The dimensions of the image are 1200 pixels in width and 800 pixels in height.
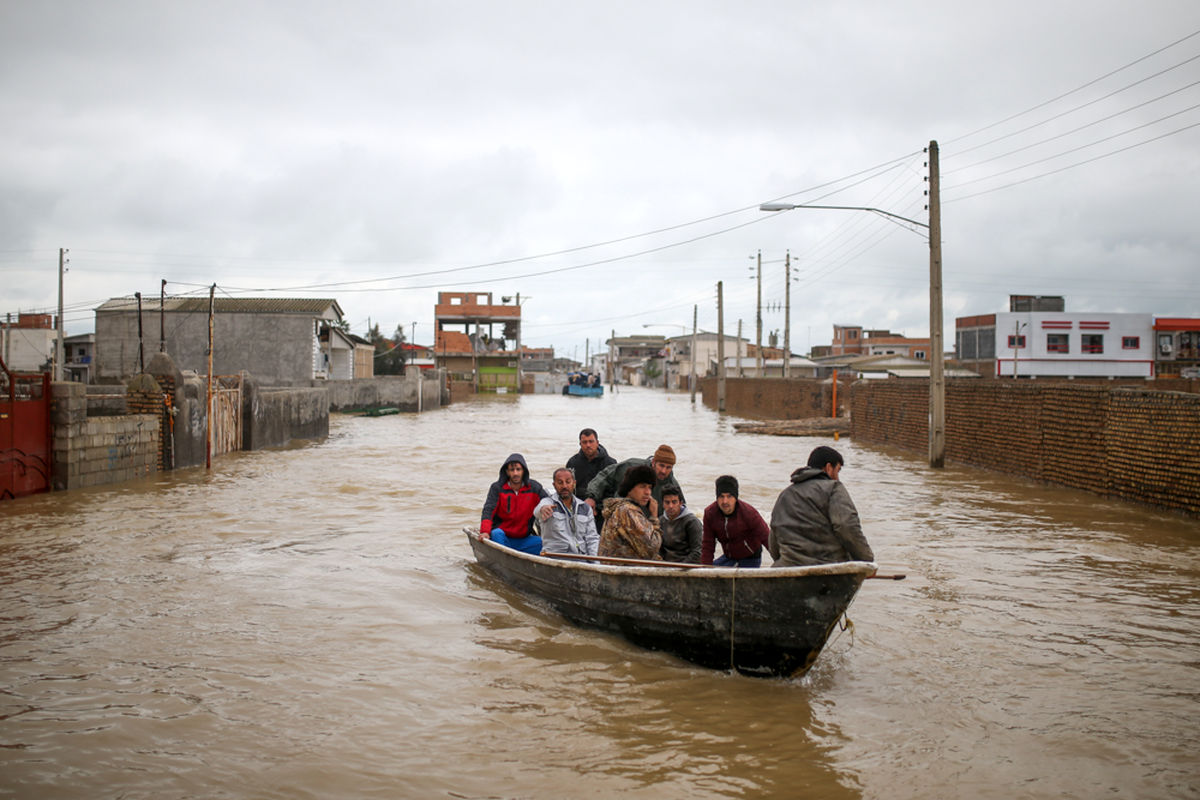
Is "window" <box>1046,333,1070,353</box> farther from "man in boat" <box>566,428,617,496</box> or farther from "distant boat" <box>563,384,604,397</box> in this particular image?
"man in boat" <box>566,428,617,496</box>

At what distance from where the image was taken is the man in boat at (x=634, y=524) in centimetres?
805

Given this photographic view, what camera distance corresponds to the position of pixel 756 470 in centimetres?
2152

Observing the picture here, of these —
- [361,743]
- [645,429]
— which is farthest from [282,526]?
[645,429]

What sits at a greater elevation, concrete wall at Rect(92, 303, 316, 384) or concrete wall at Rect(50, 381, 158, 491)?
concrete wall at Rect(92, 303, 316, 384)

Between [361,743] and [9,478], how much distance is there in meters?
12.3

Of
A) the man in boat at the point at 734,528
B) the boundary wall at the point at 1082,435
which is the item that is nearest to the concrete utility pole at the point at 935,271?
the boundary wall at the point at 1082,435

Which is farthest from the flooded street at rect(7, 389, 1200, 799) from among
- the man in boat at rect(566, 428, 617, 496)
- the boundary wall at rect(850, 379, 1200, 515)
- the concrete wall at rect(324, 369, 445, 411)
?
the concrete wall at rect(324, 369, 445, 411)

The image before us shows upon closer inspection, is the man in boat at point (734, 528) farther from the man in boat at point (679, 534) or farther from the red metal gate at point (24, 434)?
the red metal gate at point (24, 434)

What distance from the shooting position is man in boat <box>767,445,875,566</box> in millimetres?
6578

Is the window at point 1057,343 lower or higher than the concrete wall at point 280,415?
higher

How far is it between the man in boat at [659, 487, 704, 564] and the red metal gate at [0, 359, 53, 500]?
38.9 ft

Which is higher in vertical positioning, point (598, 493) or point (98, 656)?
point (598, 493)

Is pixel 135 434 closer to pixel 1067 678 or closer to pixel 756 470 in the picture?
pixel 756 470

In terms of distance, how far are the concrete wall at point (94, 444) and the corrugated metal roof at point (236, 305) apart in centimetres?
2720
